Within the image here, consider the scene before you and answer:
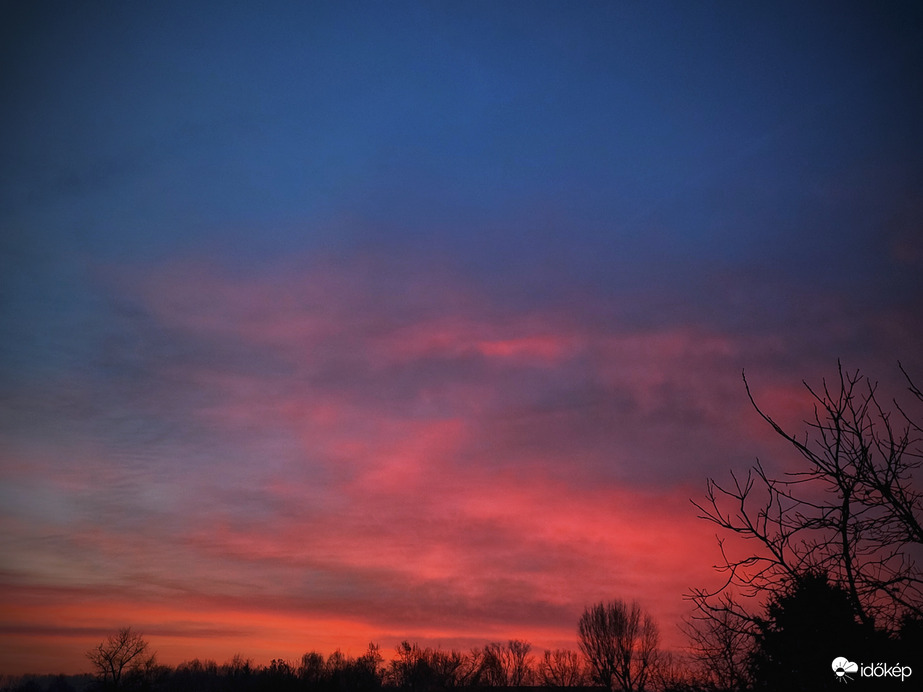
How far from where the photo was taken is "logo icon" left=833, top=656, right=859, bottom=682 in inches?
166

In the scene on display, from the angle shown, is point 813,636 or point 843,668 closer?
point 843,668

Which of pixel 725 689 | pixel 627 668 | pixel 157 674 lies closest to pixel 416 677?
pixel 157 674

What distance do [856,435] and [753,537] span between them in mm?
1081

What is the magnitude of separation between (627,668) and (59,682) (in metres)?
101

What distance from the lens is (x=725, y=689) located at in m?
5.80

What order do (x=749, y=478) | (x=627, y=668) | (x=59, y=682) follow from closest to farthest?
(x=749, y=478) → (x=627, y=668) → (x=59, y=682)

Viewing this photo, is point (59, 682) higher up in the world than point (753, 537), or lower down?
lower down

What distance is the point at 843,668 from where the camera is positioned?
13.9 feet

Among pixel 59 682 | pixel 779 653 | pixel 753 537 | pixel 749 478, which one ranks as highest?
pixel 749 478

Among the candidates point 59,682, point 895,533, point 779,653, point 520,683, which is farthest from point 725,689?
point 59,682

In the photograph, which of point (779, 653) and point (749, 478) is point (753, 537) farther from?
point (779, 653)

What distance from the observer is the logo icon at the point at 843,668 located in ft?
13.8

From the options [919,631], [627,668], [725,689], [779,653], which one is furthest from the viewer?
[627,668]

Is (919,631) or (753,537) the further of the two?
(753,537)
